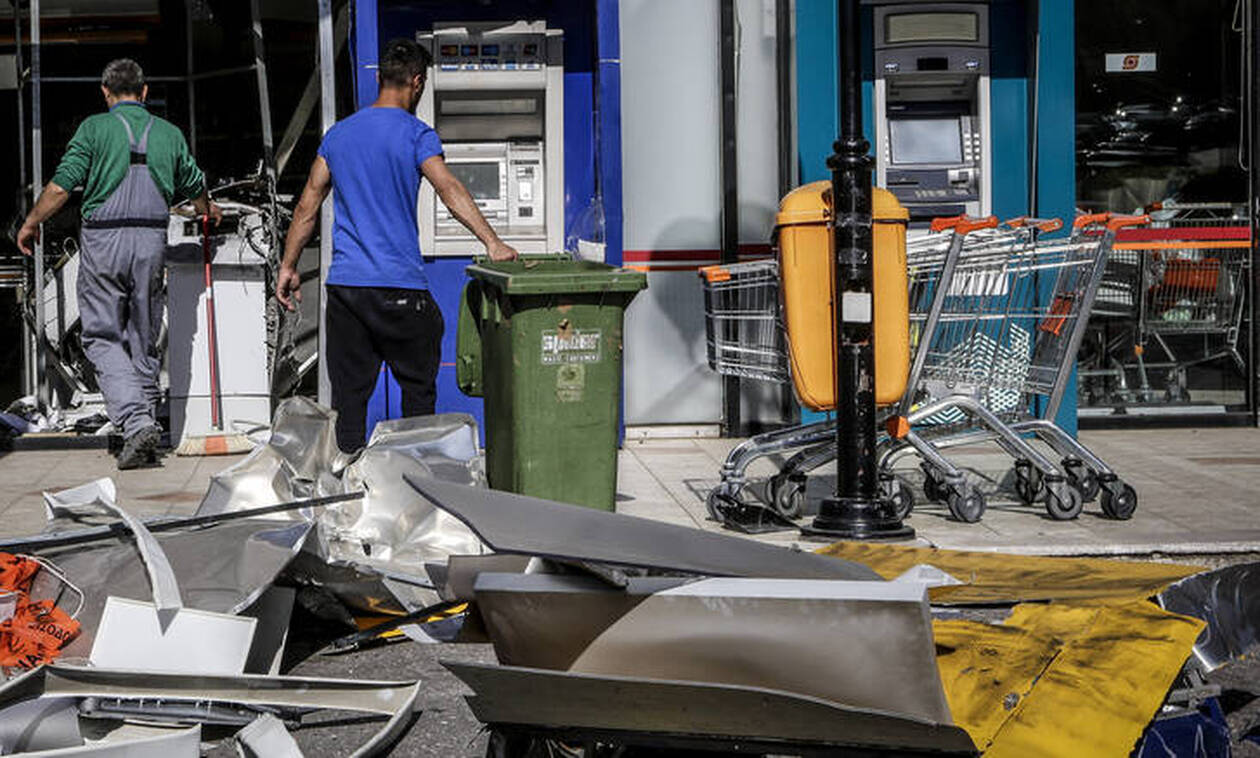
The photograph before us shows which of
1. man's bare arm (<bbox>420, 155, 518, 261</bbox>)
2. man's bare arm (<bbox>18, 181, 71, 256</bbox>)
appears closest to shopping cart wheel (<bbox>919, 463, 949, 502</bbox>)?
man's bare arm (<bbox>420, 155, 518, 261</bbox>)

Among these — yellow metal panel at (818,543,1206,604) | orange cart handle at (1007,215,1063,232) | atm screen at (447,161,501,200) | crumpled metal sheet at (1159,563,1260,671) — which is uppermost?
atm screen at (447,161,501,200)

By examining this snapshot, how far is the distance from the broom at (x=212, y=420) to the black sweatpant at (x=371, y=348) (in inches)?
103

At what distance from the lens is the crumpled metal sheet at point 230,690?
3.53 meters

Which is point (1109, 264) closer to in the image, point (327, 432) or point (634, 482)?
point (634, 482)

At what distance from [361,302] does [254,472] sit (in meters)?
1.46

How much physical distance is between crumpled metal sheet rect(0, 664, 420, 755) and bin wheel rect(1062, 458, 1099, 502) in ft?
13.3

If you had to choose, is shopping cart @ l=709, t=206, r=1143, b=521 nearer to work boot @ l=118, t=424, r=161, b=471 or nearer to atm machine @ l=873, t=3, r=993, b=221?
atm machine @ l=873, t=3, r=993, b=221

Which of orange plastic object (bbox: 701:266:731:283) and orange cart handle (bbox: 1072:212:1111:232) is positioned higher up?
orange cart handle (bbox: 1072:212:1111:232)

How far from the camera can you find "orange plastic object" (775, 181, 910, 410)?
21.0ft

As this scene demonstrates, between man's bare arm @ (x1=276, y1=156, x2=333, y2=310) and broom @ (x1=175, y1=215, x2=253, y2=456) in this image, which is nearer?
man's bare arm @ (x1=276, y1=156, x2=333, y2=310)

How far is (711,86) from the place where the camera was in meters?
9.49

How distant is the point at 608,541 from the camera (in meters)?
2.59

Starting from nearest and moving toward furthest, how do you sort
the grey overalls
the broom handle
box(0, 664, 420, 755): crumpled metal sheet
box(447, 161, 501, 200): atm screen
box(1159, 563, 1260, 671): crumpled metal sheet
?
box(1159, 563, 1260, 671): crumpled metal sheet < box(0, 664, 420, 755): crumpled metal sheet < the grey overalls < box(447, 161, 501, 200): atm screen < the broom handle

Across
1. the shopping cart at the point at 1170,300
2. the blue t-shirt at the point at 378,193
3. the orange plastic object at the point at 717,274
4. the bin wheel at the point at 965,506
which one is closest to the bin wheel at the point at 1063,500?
the bin wheel at the point at 965,506
